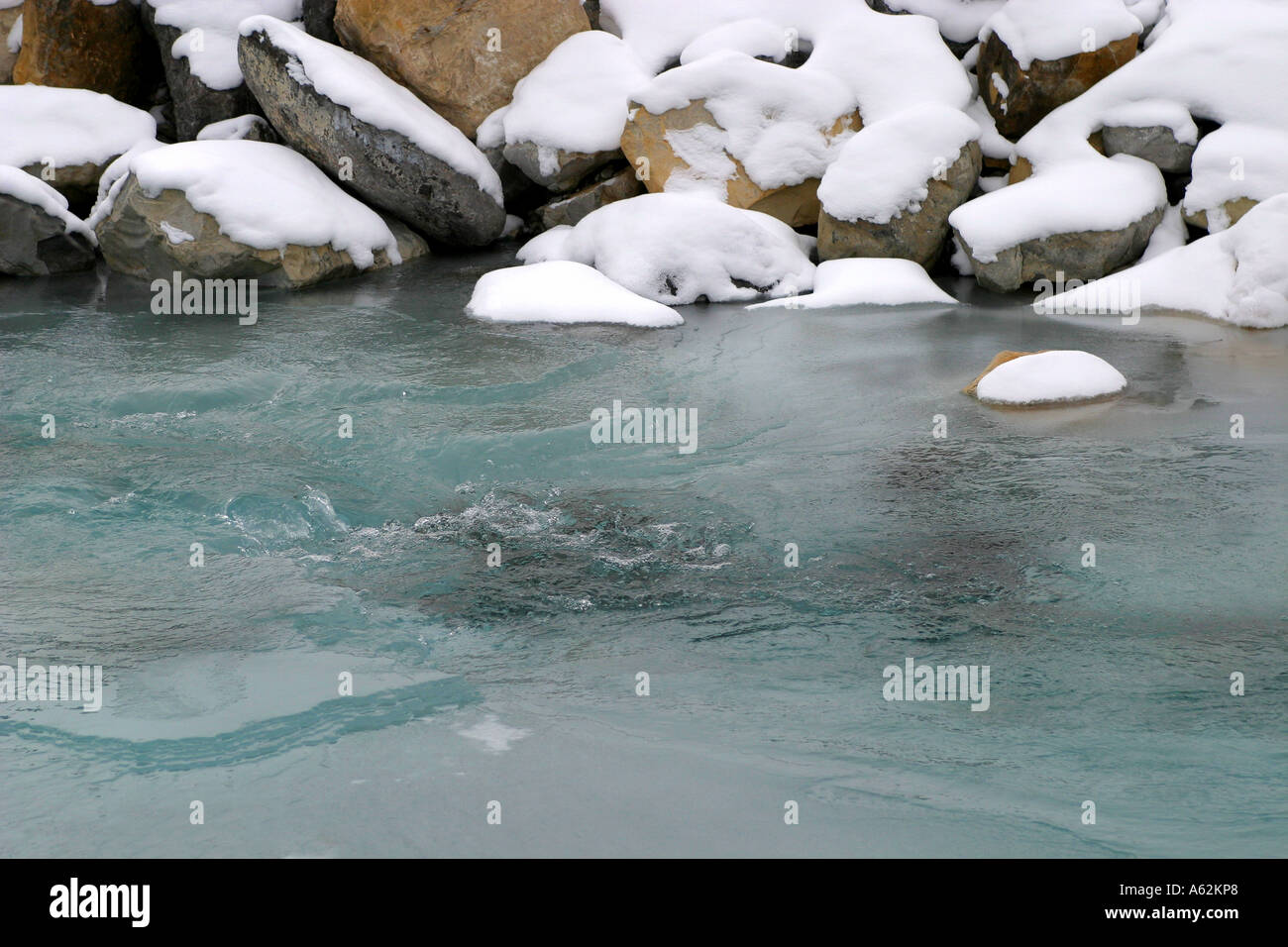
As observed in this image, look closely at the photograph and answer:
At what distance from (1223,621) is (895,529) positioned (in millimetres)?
1398

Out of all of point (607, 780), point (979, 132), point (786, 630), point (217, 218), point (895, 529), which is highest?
point (979, 132)

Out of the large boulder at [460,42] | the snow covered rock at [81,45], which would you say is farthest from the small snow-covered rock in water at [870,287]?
the snow covered rock at [81,45]

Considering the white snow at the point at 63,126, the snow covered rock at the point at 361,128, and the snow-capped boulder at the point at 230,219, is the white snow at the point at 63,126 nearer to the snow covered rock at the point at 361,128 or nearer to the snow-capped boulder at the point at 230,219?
the snow-capped boulder at the point at 230,219

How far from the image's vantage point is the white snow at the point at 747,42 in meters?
12.4

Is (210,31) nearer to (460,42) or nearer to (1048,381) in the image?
(460,42)

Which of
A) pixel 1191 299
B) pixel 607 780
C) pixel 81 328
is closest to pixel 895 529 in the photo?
pixel 607 780

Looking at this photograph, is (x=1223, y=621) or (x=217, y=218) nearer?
(x=1223, y=621)

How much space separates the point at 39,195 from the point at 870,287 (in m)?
7.74

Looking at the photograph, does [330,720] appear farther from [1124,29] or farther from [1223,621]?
[1124,29]

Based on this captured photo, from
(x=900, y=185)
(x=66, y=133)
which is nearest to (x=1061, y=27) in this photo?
(x=900, y=185)

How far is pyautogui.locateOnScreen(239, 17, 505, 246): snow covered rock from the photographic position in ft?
36.7

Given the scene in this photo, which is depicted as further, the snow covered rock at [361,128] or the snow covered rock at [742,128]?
the snow covered rock at [742,128]

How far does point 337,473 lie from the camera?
6309 mm

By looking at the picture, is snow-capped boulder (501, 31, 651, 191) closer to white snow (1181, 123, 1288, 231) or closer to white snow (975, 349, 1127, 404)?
white snow (1181, 123, 1288, 231)
